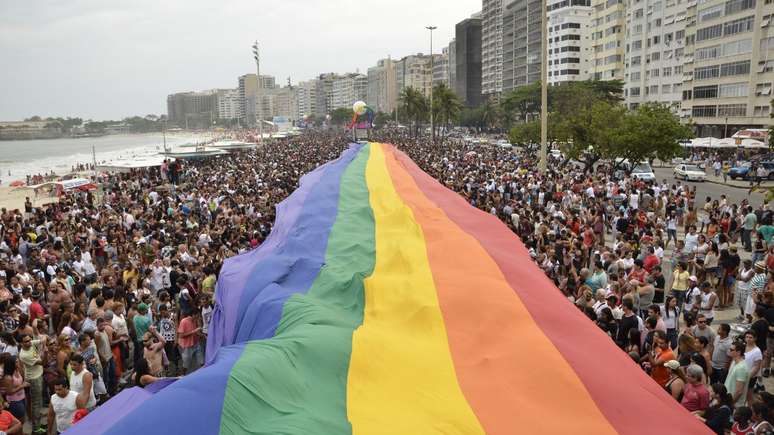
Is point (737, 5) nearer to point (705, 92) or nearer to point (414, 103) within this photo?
point (705, 92)

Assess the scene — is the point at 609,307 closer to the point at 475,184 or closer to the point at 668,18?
the point at 475,184

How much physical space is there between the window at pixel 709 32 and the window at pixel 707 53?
901 mm

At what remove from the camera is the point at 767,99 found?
4800cm

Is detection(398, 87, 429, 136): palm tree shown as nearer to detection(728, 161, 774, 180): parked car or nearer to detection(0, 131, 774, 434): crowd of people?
detection(728, 161, 774, 180): parked car

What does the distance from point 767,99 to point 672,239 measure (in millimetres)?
38836

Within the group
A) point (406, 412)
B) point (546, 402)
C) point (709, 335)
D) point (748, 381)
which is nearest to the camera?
point (406, 412)

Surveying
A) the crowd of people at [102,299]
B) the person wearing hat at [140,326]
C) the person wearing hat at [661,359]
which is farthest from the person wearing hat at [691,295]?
the person wearing hat at [140,326]

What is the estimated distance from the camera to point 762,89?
48375mm

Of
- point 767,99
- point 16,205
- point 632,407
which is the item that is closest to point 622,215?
point 632,407

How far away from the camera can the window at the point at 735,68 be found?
49562 millimetres

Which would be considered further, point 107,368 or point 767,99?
point 767,99

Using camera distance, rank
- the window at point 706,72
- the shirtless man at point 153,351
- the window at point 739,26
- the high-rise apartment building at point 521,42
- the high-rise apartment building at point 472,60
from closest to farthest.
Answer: the shirtless man at point 153,351 → the window at point 739,26 → the window at point 706,72 → the high-rise apartment building at point 521,42 → the high-rise apartment building at point 472,60

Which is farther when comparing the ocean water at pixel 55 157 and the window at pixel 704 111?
the ocean water at pixel 55 157

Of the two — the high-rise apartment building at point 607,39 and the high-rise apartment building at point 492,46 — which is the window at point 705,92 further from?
the high-rise apartment building at point 492,46
